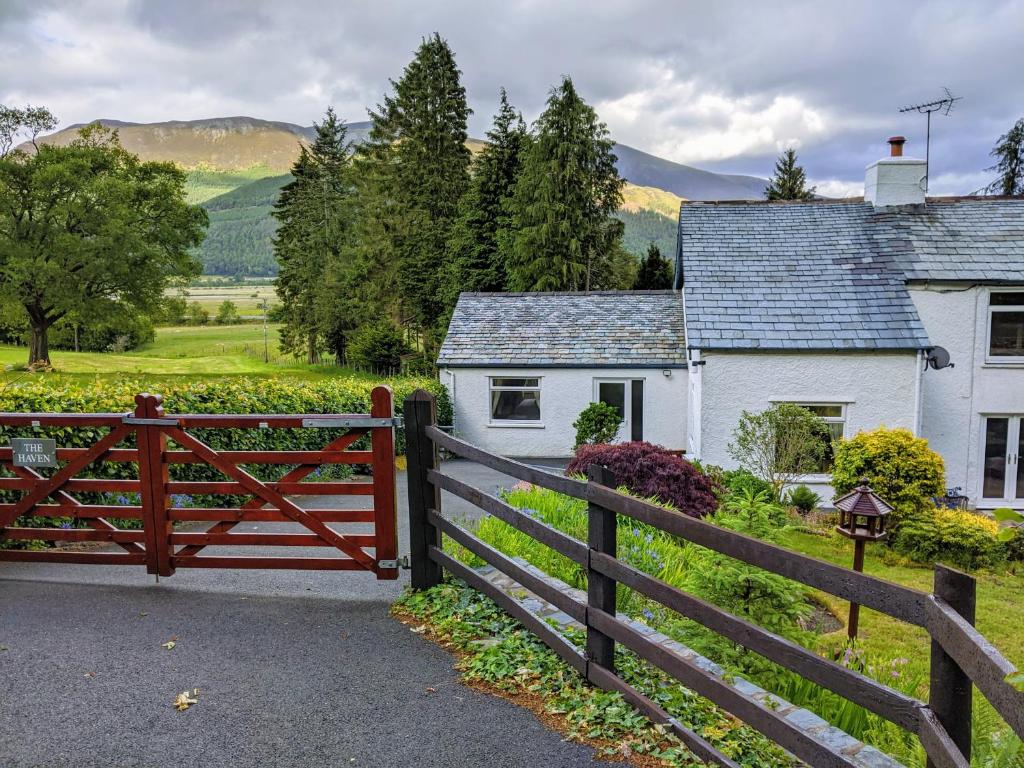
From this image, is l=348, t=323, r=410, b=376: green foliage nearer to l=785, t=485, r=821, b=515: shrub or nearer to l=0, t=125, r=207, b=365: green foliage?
l=0, t=125, r=207, b=365: green foliage

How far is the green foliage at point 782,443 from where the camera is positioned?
518 inches

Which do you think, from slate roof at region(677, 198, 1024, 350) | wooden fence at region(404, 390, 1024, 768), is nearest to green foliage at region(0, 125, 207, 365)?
slate roof at region(677, 198, 1024, 350)

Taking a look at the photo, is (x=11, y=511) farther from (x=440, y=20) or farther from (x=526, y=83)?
(x=526, y=83)

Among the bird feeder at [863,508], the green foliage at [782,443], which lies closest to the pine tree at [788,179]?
the green foliage at [782,443]

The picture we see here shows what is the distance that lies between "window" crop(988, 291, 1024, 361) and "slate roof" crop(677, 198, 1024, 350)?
696 millimetres

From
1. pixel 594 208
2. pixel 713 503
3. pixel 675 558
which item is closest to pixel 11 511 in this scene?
pixel 675 558

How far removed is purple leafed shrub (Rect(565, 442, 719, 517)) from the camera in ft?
28.5

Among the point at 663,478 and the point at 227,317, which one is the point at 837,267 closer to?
the point at 663,478

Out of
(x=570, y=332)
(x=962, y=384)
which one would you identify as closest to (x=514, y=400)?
(x=570, y=332)

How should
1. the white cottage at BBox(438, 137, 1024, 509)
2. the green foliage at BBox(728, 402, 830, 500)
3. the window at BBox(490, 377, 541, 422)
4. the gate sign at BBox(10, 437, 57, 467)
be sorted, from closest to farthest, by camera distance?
the gate sign at BBox(10, 437, 57, 467) → the green foliage at BBox(728, 402, 830, 500) → the white cottage at BBox(438, 137, 1024, 509) → the window at BBox(490, 377, 541, 422)

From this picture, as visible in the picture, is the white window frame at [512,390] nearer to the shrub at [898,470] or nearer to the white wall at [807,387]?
the white wall at [807,387]

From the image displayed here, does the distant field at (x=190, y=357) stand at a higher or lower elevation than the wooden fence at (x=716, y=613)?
lower

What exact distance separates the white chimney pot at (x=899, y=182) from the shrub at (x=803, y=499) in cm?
854

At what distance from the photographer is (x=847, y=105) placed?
26.0 meters
